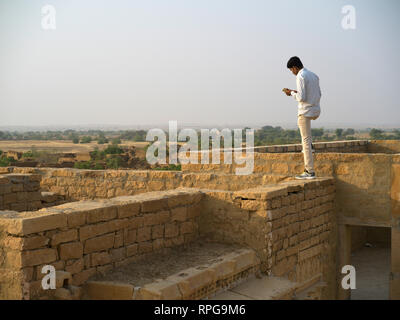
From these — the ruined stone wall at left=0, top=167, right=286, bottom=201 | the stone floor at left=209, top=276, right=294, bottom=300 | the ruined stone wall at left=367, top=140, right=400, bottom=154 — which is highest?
the ruined stone wall at left=367, top=140, right=400, bottom=154

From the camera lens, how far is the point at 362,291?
35.9 ft

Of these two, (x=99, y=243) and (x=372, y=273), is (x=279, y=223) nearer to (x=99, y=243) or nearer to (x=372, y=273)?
(x=99, y=243)

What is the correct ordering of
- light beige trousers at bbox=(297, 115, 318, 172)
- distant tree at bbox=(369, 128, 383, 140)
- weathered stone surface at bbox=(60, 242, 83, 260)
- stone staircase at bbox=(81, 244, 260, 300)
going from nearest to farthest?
stone staircase at bbox=(81, 244, 260, 300), weathered stone surface at bbox=(60, 242, 83, 260), light beige trousers at bbox=(297, 115, 318, 172), distant tree at bbox=(369, 128, 383, 140)

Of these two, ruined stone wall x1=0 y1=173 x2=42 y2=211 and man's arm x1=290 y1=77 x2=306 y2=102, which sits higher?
man's arm x1=290 y1=77 x2=306 y2=102

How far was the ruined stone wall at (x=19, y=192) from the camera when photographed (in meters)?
8.31

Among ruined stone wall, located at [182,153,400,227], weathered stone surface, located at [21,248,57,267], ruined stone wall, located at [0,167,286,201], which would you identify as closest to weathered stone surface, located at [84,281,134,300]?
weathered stone surface, located at [21,248,57,267]

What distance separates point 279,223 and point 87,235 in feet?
8.90

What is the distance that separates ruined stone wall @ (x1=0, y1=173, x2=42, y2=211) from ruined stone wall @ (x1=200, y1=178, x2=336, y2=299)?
3.42 metres

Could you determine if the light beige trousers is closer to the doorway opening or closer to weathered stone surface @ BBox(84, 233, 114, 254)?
the doorway opening

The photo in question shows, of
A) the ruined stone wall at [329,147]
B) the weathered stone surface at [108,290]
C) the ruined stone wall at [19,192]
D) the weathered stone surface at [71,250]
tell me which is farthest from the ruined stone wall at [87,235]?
the ruined stone wall at [329,147]

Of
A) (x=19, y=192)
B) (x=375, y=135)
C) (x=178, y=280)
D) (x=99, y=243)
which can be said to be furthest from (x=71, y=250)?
(x=375, y=135)

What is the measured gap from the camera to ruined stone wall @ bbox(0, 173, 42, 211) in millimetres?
8312

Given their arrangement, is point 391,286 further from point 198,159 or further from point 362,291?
point 198,159
